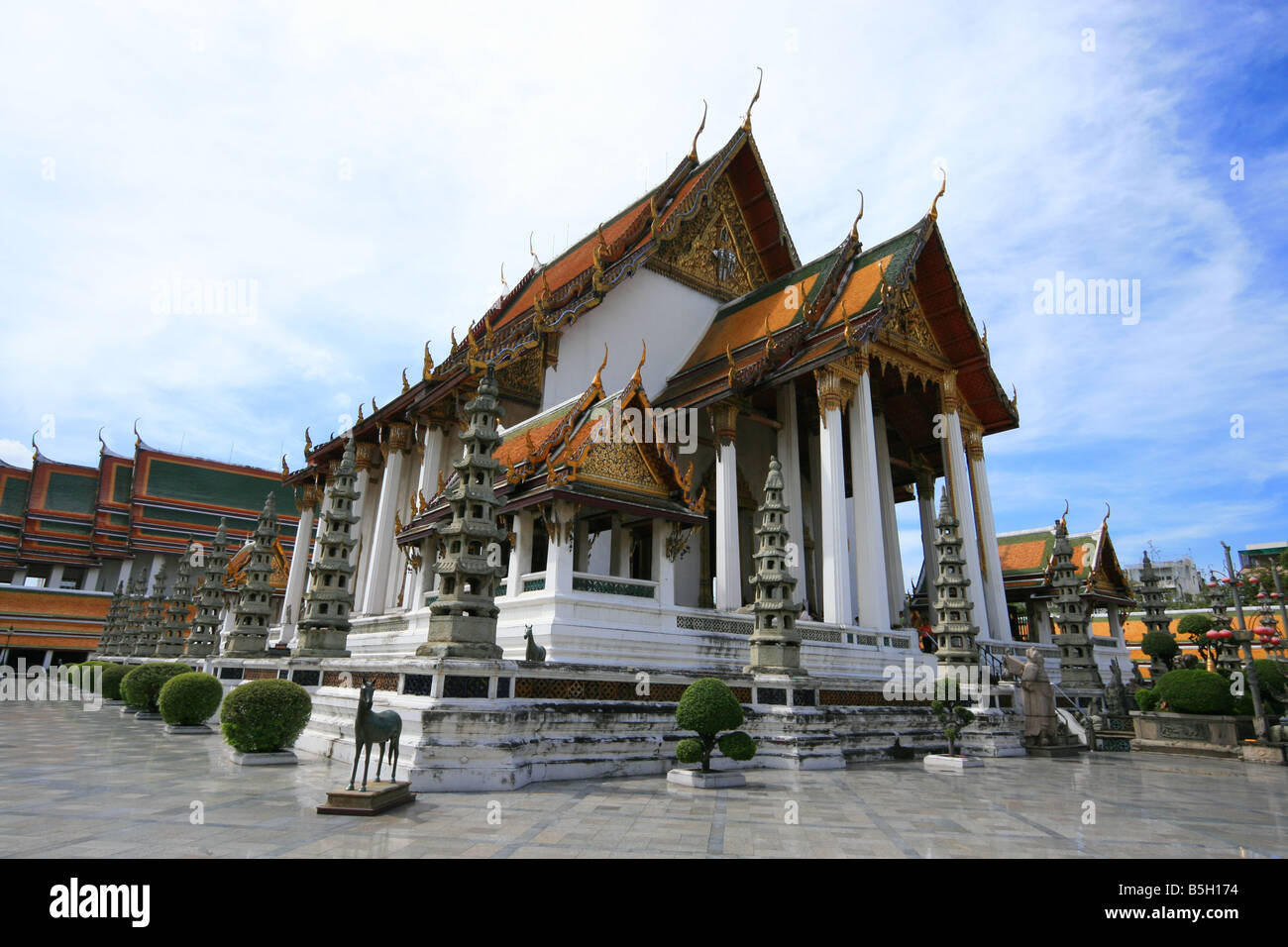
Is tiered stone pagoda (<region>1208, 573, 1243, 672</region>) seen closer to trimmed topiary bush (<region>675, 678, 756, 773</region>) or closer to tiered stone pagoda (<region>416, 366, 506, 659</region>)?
trimmed topiary bush (<region>675, 678, 756, 773</region>)

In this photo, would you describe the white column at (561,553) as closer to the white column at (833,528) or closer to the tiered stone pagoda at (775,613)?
the tiered stone pagoda at (775,613)

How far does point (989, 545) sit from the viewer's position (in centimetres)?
1883

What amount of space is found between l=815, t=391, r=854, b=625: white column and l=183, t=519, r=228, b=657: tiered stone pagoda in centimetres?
1481

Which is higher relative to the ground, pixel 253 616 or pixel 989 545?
pixel 989 545

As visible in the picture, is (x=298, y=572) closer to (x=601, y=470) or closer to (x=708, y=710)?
(x=601, y=470)

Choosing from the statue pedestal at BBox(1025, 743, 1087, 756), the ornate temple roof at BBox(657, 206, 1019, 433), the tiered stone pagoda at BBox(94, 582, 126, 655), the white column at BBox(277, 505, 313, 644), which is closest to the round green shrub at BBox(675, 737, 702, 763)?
the statue pedestal at BBox(1025, 743, 1087, 756)

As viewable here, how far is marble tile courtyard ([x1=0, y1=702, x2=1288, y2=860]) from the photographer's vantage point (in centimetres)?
468

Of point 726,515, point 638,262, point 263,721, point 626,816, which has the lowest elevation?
point 626,816

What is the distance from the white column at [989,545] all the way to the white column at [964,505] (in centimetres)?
20

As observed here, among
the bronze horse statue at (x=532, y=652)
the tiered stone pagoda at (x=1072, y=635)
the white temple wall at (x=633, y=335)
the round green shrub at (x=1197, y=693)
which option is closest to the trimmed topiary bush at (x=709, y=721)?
the bronze horse statue at (x=532, y=652)

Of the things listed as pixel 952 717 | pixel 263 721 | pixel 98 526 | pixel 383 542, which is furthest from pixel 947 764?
pixel 98 526

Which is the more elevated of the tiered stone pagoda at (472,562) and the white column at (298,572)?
the white column at (298,572)

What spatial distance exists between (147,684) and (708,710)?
12.4 m

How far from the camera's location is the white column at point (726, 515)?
50.7 ft
